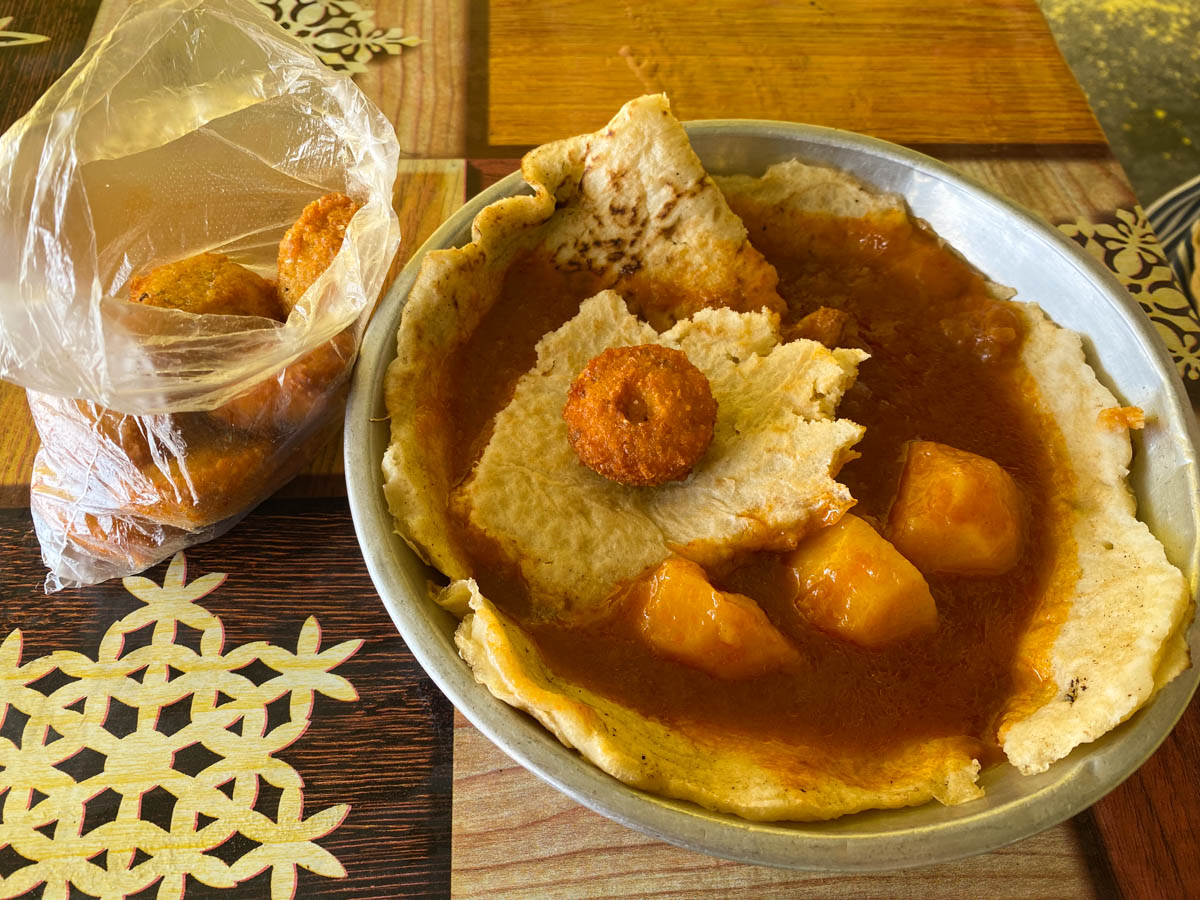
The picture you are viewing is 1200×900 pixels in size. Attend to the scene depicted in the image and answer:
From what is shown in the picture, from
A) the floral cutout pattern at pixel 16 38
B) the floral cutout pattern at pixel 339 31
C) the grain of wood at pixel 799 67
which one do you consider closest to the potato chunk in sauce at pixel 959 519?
the grain of wood at pixel 799 67

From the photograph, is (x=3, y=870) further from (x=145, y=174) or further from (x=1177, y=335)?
(x=1177, y=335)

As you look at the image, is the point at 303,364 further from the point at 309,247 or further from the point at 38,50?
the point at 38,50

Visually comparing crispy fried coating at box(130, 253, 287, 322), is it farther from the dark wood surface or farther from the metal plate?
the dark wood surface

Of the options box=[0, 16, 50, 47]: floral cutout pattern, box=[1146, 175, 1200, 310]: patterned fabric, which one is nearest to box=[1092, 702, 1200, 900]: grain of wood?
box=[1146, 175, 1200, 310]: patterned fabric

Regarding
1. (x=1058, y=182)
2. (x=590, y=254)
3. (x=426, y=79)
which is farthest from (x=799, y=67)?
(x=590, y=254)

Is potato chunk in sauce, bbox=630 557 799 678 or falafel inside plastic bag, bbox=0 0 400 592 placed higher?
falafel inside plastic bag, bbox=0 0 400 592

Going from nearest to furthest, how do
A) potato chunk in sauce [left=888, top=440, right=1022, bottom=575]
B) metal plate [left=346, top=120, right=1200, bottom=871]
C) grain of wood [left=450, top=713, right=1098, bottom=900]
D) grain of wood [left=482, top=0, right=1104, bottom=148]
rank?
metal plate [left=346, top=120, right=1200, bottom=871]
grain of wood [left=450, top=713, right=1098, bottom=900]
potato chunk in sauce [left=888, top=440, right=1022, bottom=575]
grain of wood [left=482, top=0, right=1104, bottom=148]
